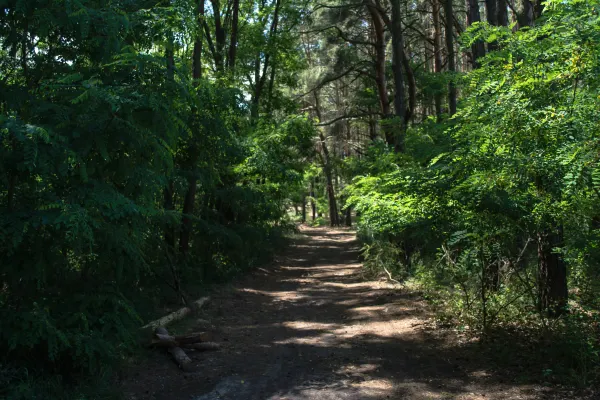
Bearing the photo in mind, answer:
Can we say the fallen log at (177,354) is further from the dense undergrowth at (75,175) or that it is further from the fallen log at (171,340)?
the dense undergrowth at (75,175)

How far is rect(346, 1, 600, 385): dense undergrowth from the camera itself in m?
4.73

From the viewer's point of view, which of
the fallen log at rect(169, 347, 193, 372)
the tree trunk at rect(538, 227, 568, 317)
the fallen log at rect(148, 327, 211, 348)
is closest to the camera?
the fallen log at rect(169, 347, 193, 372)

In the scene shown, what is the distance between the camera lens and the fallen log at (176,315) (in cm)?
880

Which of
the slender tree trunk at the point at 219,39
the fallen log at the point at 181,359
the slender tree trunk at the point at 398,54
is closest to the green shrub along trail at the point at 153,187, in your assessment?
the fallen log at the point at 181,359

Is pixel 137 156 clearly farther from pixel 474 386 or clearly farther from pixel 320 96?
pixel 320 96

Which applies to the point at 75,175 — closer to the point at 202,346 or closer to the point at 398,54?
the point at 202,346

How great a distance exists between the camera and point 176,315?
9875 millimetres

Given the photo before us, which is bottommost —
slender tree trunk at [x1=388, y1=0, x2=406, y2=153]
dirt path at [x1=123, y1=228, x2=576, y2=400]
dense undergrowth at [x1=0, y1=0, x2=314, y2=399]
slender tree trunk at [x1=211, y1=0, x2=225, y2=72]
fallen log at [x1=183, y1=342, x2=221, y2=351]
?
dirt path at [x1=123, y1=228, x2=576, y2=400]

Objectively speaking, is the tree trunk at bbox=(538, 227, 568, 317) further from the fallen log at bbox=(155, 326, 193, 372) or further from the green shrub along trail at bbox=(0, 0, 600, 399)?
the fallen log at bbox=(155, 326, 193, 372)

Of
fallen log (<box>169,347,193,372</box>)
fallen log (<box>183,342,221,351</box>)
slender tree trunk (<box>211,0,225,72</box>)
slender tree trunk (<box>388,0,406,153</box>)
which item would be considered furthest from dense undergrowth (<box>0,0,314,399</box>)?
slender tree trunk (<box>211,0,225,72</box>)

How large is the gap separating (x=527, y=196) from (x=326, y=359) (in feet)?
13.2

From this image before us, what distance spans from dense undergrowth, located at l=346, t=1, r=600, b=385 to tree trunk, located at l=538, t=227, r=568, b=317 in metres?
0.02

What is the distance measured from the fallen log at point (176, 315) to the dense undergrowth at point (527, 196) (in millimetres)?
4650

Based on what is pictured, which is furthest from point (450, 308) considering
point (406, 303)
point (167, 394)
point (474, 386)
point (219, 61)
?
point (219, 61)
